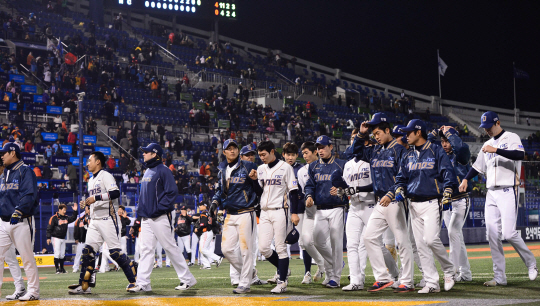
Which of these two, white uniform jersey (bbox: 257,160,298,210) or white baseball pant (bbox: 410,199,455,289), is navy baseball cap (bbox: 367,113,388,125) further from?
white uniform jersey (bbox: 257,160,298,210)

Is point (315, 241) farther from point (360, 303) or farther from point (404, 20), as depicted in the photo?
point (404, 20)

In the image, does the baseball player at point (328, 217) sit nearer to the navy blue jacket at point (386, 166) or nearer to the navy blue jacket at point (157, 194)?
the navy blue jacket at point (386, 166)

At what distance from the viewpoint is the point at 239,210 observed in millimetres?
8945

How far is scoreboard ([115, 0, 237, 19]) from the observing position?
3953 cm

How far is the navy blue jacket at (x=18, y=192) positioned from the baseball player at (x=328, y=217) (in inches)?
164

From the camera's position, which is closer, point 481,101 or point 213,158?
point 213,158

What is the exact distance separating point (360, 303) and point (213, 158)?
22.1m

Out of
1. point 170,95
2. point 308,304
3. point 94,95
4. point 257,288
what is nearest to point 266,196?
point 257,288

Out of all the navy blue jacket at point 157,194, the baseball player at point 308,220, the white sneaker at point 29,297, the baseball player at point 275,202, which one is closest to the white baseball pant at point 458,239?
the baseball player at point 308,220

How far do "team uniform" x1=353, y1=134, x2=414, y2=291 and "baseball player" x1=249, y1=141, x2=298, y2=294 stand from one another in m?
1.27

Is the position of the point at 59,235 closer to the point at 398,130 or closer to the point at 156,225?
the point at 156,225

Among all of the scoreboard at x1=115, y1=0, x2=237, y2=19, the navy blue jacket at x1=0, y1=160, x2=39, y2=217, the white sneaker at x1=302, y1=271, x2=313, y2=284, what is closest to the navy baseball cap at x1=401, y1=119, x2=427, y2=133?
the white sneaker at x1=302, y1=271, x2=313, y2=284

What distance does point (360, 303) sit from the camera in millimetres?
6910

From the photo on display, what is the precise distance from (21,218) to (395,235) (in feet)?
17.7
